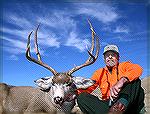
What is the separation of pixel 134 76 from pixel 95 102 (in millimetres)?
716

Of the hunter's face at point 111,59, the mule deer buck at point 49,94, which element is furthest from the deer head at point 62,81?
the hunter's face at point 111,59

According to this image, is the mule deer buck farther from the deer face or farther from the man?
the man

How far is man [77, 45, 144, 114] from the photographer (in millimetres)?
5539

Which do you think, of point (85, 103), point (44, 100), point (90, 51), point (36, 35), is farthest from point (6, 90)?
point (85, 103)

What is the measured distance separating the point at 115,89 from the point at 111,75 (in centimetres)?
88

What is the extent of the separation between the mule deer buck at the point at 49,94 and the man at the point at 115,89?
13.7 inches

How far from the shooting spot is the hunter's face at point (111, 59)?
21.2 feet

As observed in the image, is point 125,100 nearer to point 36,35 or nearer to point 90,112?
point 90,112

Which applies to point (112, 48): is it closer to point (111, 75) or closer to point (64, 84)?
point (111, 75)

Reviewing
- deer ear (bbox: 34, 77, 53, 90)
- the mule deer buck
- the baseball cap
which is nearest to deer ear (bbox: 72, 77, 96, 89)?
the mule deer buck

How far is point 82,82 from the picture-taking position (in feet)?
22.9

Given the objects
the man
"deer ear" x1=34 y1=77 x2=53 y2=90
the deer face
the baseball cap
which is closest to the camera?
the man

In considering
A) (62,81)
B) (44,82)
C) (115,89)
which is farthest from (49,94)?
(115,89)

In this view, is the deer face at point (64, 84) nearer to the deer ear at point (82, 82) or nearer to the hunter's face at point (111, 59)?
the deer ear at point (82, 82)
